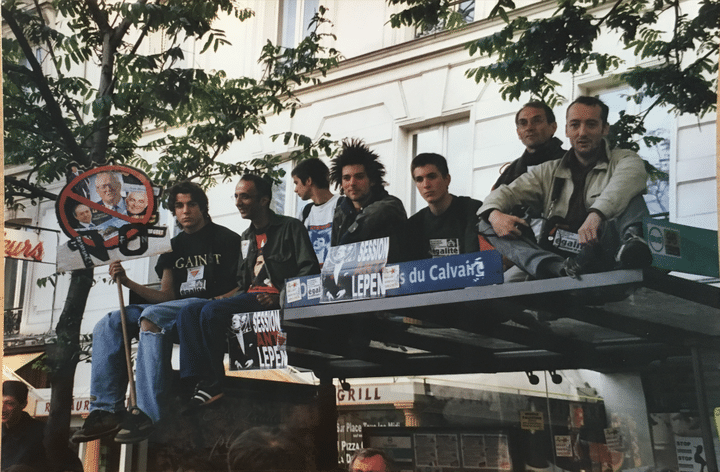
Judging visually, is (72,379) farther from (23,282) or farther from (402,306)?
(402,306)

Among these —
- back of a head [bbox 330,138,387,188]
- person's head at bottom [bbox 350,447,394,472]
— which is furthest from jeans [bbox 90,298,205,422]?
person's head at bottom [bbox 350,447,394,472]

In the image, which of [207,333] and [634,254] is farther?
[207,333]

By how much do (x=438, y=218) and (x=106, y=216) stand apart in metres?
1.75

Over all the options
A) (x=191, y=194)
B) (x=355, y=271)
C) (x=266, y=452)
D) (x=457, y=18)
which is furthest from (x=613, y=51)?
(x=266, y=452)

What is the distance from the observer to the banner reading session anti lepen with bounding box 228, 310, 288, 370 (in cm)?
357

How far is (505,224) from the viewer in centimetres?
305

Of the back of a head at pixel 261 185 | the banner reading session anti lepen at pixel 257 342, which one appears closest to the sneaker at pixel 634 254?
the banner reading session anti lepen at pixel 257 342

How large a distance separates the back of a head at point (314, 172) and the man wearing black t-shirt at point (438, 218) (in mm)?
420

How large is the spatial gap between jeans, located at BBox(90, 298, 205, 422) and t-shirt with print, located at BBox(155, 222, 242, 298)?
0.24 feet

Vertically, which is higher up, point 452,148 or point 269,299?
point 452,148

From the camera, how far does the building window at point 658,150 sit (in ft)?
9.06

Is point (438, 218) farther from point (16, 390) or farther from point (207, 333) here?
point (16, 390)

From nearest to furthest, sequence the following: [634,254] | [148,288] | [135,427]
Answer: [634,254], [135,427], [148,288]

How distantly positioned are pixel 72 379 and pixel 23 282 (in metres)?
0.51
